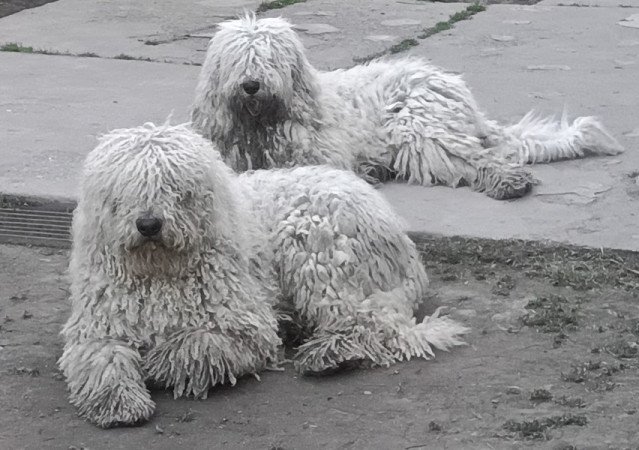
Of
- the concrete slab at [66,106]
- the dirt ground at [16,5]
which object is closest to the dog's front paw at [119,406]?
the concrete slab at [66,106]

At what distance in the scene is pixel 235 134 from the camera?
7320mm

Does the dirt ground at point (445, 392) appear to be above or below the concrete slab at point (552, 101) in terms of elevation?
below

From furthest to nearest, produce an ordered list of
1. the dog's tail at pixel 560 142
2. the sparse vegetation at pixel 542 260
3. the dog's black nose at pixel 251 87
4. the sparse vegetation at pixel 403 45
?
the sparse vegetation at pixel 403 45 → the dog's tail at pixel 560 142 → the dog's black nose at pixel 251 87 → the sparse vegetation at pixel 542 260

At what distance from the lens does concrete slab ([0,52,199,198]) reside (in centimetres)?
797

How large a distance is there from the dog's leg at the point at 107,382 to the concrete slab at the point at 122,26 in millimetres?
5500

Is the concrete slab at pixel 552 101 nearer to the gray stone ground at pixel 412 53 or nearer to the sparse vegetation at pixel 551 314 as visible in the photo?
the gray stone ground at pixel 412 53

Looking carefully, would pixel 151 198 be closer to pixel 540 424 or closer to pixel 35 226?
pixel 540 424

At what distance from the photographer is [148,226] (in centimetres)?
520

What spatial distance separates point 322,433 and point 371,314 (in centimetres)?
77

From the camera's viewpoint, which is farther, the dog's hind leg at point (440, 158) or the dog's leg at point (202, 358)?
the dog's hind leg at point (440, 158)

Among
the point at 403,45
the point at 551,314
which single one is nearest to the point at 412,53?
the point at 403,45

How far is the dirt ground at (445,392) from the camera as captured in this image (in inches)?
196

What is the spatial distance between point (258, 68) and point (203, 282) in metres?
1.97

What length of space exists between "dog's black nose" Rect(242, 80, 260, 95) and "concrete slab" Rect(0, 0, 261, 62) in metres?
3.52
